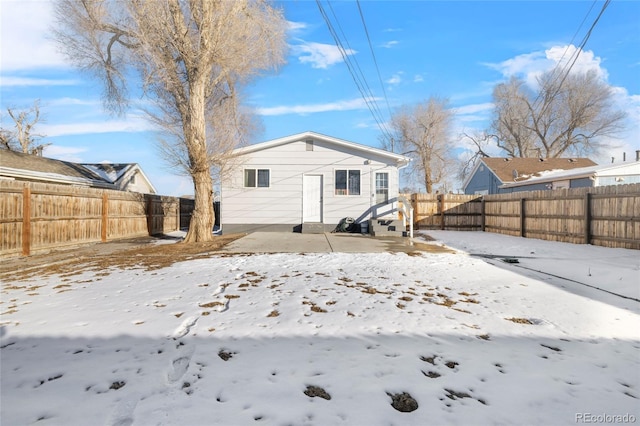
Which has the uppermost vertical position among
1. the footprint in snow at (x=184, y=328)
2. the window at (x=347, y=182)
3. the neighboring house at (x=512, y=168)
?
the neighboring house at (x=512, y=168)

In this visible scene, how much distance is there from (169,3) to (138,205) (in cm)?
814

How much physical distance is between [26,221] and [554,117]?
3879 cm

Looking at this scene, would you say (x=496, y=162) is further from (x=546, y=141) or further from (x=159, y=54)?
(x=159, y=54)

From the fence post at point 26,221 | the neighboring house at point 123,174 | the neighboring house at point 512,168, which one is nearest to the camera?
the fence post at point 26,221

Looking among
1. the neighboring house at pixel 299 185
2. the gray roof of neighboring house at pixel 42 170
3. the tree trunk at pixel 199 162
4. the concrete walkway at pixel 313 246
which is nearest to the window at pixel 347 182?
the neighboring house at pixel 299 185

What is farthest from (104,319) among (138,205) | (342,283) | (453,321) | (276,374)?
(138,205)

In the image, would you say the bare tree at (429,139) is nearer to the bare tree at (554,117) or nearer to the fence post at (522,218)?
the bare tree at (554,117)

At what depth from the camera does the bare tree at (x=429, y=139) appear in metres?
30.0

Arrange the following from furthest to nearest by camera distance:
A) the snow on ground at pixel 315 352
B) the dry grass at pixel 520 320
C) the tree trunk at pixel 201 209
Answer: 1. the tree trunk at pixel 201 209
2. the dry grass at pixel 520 320
3. the snow on ground at pixel 315 352

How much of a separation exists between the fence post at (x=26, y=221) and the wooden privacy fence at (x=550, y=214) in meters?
16.1

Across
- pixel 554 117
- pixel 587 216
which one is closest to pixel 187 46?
pixel 587 216

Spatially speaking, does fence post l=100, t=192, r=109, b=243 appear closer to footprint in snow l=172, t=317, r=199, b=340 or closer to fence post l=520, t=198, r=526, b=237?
footprint in snow l=172, t=317, r=199, b=340

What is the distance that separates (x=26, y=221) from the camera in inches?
317

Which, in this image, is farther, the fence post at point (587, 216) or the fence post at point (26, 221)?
the fence post at point (587, 216)
